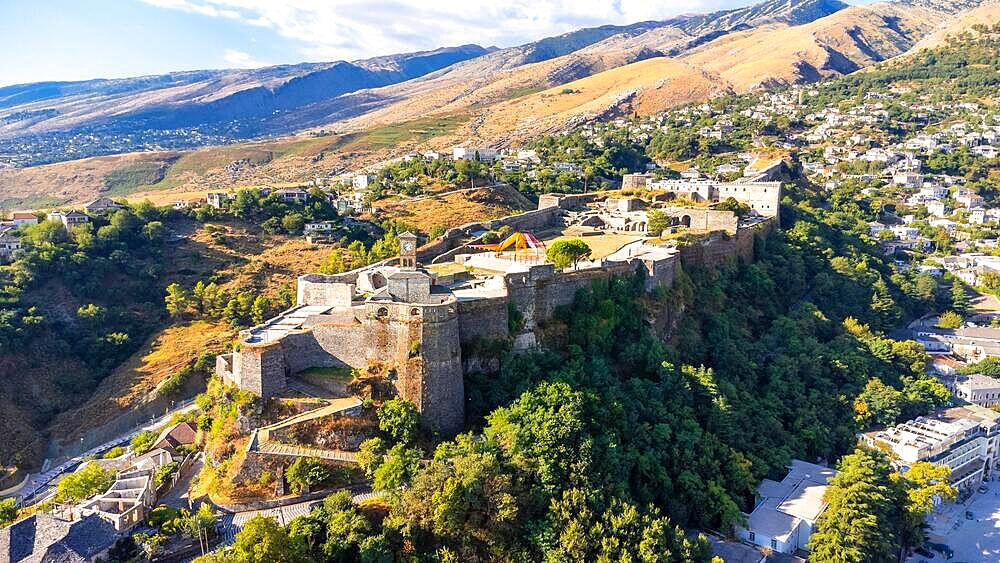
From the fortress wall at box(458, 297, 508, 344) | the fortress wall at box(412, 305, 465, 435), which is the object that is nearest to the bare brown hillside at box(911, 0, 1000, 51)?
the fortress wall at box(458, 297, 508, 344)

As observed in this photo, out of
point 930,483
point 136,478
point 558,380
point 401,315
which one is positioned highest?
point 401,315

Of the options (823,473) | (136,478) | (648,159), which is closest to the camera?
(136,478)

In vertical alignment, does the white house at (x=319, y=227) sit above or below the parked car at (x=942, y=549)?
above

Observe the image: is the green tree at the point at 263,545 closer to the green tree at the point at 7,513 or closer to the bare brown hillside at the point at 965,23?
the green tree at the point at 7,513

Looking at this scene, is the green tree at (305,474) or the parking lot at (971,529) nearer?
the green tree at (305,474)

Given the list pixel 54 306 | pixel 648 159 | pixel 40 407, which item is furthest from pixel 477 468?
pixel 648 159

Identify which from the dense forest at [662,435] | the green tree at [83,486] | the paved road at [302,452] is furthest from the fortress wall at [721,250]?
the green tree at [83,486]

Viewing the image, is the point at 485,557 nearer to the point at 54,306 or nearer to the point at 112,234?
the point at 54,306
